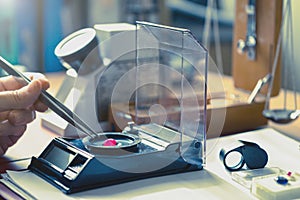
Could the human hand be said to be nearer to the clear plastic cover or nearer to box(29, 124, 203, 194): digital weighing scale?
box(29, 124, 203, 194): digital weighing scale

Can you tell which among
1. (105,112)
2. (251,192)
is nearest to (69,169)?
(251,192)

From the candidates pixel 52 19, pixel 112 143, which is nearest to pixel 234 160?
pixel 112 143

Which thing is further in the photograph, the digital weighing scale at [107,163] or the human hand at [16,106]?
the human hand at [16,106]

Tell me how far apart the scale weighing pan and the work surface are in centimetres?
6

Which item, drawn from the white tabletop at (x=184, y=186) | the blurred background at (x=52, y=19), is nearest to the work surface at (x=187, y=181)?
the white tabletop at (x=184, y=186)

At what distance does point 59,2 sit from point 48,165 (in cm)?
203

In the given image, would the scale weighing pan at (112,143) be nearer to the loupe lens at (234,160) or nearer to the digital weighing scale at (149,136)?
the digital weighing scale at (149,136)

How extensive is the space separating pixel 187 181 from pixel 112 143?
0.46 ft

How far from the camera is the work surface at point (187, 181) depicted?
3.10 feet

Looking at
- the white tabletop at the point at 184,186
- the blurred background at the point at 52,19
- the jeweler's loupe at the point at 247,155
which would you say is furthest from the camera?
the blurred background at the point at 52,19

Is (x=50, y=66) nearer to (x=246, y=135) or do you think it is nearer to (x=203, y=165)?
(x=246, y=135)

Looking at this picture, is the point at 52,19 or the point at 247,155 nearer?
the point at 247,155

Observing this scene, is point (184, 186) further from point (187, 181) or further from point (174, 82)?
point (174, 82)

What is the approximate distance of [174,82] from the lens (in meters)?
1.32
